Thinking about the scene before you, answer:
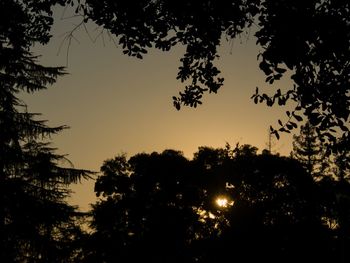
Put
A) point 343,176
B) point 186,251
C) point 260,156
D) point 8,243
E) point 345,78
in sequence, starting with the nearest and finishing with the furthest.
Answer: point 345,78, point 8,243, point 186,251, point 260,156, point 343,176

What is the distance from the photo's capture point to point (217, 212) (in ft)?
80.0

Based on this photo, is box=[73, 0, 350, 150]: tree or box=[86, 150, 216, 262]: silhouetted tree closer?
box=[73, 0, 350, 150]: tree

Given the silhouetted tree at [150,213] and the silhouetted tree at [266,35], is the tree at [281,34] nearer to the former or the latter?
the silhouetted tree at [266,35]

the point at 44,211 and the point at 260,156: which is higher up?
the point at 260,156

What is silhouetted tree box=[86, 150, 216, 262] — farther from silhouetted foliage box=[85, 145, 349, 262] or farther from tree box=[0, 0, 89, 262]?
tree box=[0, 0, 89, 262]

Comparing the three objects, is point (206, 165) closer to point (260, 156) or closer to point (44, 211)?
point (260, 156)

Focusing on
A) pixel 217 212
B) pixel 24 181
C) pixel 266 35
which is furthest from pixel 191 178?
pixel 266 35

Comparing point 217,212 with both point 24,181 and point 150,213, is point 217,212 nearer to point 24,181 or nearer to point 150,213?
point 150,213

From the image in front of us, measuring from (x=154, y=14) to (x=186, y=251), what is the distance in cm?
2019

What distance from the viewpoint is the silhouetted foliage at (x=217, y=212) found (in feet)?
74.2

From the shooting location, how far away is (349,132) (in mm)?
5973

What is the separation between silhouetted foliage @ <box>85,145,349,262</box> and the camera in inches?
891

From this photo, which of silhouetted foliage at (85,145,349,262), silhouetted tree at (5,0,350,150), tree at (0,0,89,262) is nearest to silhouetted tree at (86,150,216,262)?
silhouetted foliage at (85,145,349,262)

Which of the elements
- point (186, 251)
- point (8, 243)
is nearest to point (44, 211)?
point (8, 243)
